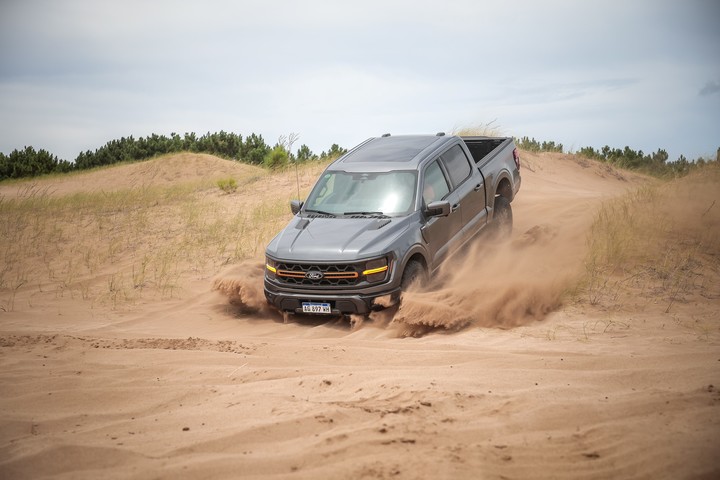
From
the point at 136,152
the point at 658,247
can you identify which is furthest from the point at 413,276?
the point at 136,152

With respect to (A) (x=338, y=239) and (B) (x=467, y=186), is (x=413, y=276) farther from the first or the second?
(B) (x=467, y=186)

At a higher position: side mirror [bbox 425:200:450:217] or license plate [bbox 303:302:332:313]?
side mirror [bbox 425:200:450:217]

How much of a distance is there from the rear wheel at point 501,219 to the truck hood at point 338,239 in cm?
279

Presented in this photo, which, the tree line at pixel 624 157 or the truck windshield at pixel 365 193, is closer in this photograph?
the truck windshield at pixel 365 193

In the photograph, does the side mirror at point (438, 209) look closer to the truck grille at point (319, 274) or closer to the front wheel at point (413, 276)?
the front wheel at point (413, 276)

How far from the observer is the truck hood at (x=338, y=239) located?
8.44 metres

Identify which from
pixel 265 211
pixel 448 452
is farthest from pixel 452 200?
pixel 265 211

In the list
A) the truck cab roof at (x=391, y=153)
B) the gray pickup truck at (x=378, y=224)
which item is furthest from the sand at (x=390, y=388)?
the truck cab roof at (x=391, y=153)

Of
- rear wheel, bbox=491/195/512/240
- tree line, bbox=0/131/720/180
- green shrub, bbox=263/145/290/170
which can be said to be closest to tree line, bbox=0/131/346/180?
tree line, bbox=0/131/720/180

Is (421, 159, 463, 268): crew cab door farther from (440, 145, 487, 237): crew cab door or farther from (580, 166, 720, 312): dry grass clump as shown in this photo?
(580, 166, 720, 312): dry grass clump

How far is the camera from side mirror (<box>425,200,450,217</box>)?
8.95m

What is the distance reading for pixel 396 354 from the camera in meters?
7.05

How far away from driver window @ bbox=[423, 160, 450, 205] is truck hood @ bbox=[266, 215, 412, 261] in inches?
26.8

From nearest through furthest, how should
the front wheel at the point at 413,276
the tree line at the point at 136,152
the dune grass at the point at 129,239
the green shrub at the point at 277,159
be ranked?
1. the front wheel at the point at 413,276
2. the dune grass at the point at 129,239
3. the green shrub at the point at 277,159
4. the tree line at the point at 136,152
